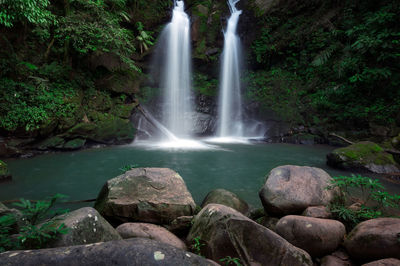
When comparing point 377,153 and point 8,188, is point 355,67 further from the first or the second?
point 8,188

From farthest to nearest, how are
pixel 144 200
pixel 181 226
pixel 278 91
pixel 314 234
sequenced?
pixel 278 91, pixel 144 200, pixel 181 226, pixel 314 234

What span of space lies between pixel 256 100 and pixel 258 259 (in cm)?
1435

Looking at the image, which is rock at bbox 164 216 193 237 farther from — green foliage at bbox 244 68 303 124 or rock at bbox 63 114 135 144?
green foliage at bbox 244 68 303 124

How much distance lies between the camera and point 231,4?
18875mm

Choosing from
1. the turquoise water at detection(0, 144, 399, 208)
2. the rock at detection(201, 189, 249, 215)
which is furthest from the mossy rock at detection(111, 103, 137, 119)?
the rock at detection(201, 189, 249, 215)

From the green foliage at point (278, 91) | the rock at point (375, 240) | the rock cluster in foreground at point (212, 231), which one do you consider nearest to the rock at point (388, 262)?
the rock cluster in foreground at point (212, 231)

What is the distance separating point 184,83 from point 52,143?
9.98 m

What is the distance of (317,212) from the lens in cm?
282

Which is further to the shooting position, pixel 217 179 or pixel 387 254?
pixel 217 179

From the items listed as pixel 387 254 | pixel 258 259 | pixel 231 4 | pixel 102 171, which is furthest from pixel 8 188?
pixel 231 4

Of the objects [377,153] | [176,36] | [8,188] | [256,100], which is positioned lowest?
[8,188]

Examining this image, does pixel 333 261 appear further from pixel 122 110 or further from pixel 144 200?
pixel 122 110

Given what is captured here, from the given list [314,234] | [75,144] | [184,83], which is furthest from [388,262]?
[184,83]

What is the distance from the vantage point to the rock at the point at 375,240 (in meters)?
2.07
